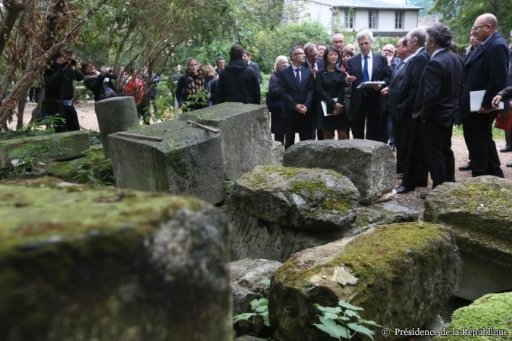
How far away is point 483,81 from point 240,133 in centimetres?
287

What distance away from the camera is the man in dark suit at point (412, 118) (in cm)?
636

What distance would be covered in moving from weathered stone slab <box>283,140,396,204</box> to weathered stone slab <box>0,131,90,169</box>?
10.1ft

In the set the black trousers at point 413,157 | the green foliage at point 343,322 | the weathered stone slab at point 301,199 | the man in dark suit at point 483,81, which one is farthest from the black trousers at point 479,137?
the green foliage at point 343,322

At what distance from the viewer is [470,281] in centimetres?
395

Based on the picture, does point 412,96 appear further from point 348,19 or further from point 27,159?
point 348,19

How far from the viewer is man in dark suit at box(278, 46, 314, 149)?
823 cm

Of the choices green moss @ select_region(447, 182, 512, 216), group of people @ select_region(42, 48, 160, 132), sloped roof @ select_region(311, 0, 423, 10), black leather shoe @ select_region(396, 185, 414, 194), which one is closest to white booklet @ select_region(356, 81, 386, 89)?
black leather shoe @ select_region(396, 185, 414, 194)

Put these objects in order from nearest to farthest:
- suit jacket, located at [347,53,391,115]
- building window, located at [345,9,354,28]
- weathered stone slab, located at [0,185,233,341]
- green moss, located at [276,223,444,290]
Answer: weathered stone slab, located at [0,185,233,341] → green moss, located at [276,223,444,290] → suit jacket, located at [347,53,391,115] → building window, located at [345,9,354,28]

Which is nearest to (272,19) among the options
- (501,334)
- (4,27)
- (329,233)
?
(4,27)

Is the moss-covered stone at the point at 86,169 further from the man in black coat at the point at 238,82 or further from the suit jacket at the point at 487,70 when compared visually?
the suit jacket at the point at 487,70

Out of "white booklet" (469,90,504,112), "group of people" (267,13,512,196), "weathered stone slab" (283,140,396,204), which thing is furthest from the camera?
"white booklet" (469,90,504,112)

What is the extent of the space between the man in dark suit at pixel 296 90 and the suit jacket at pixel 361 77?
702 mm

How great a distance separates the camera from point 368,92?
760 centimetres

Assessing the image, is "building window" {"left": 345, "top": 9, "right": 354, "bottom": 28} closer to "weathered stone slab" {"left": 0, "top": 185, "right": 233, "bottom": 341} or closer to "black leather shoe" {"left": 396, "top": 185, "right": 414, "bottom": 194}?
"black leather shoe" {"left": 396, "top": 185, "right": 414, "bottom": 194}
